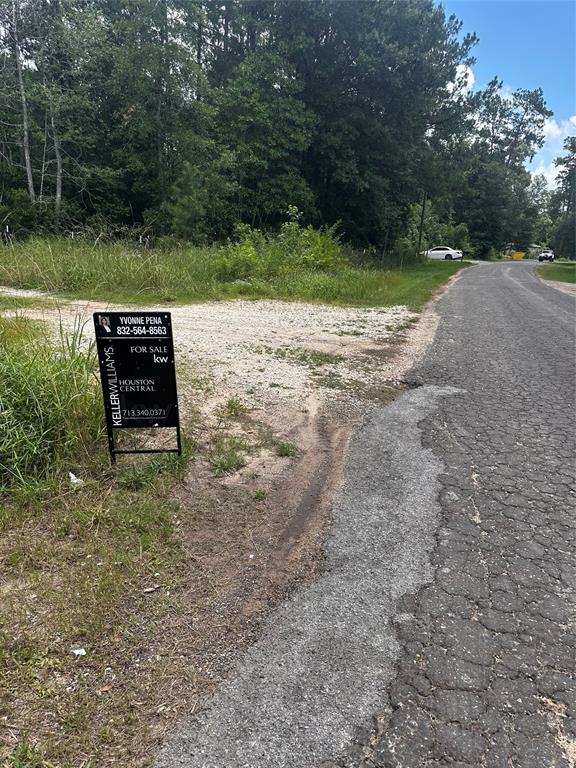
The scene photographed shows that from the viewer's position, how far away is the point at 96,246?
13.3 m

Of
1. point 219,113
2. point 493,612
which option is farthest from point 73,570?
point 219,113

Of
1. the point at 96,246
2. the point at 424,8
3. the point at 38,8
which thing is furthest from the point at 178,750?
the point at 424,8

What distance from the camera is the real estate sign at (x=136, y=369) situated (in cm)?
317

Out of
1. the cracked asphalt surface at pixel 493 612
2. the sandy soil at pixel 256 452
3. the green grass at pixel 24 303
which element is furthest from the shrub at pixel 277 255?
the cracked asphalt surface at pixel 493 612

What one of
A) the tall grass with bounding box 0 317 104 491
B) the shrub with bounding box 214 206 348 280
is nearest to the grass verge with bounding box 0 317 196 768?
the tall grass with bounding box 0 317 104 491

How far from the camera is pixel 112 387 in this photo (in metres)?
3.24

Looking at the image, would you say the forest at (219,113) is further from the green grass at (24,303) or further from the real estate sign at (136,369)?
the real estate sign at (136,369)

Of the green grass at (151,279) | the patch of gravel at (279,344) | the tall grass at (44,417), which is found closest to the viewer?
the tall grass at (44,417)

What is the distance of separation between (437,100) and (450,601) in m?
30.4

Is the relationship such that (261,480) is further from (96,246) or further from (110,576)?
(96,246)

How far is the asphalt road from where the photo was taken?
1693 millimetres

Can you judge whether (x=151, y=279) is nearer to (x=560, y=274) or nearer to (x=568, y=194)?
(x=560, y=274)

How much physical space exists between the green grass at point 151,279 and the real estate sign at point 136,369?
7.27 metres

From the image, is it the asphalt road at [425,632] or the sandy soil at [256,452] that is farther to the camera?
the sandy soil at [256,452]
